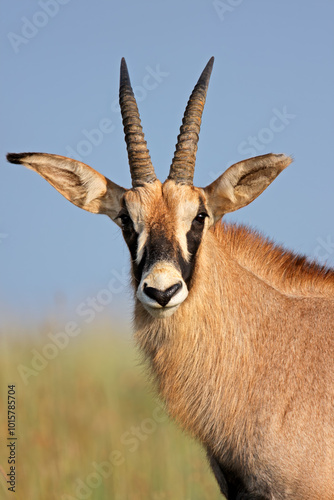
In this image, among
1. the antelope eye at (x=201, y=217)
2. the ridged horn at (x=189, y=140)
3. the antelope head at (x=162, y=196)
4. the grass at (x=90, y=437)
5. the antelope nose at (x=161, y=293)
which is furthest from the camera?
the grass at (x=90, y=437)

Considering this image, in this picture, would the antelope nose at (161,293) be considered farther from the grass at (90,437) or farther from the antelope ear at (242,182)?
the grass at (90,437)

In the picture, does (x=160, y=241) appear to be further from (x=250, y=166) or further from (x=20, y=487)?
(x=20, y=487)

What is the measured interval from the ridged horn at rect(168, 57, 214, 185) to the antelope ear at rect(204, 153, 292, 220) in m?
0.28

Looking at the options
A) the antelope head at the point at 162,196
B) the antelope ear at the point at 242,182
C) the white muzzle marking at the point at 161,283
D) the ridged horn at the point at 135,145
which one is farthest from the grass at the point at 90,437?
the white muzzle marking at the point at 161,283

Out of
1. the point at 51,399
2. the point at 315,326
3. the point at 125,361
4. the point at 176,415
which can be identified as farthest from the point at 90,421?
the point at 315,326

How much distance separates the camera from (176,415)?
6465mm

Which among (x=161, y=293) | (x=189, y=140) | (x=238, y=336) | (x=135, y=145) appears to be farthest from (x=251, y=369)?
(x=135, y=145)

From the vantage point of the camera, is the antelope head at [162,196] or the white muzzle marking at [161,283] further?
the antelope head at [162,196]

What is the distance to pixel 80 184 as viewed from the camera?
711 cm

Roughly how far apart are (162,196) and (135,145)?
65 centimetres

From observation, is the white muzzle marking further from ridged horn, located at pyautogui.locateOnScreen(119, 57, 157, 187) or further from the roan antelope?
ridged horn, located at pyautogui.locateOnScreen(119, 57, 157, 187)

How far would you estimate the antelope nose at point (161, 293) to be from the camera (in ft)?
18.0

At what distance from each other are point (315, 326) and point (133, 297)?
5.69 ft

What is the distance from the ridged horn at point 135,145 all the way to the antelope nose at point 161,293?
4.64 ft
